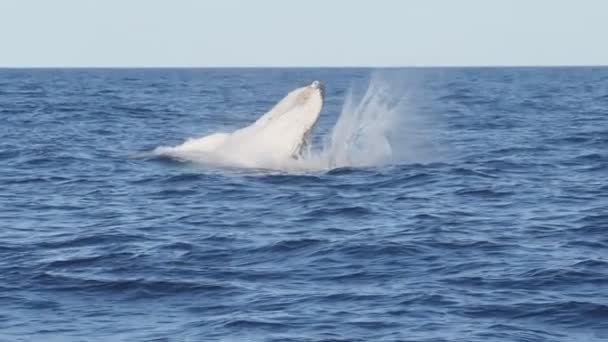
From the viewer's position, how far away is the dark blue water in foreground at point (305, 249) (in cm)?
1483

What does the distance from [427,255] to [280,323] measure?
444cm

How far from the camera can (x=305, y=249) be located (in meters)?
19.0

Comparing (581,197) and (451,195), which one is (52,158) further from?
(581,197)

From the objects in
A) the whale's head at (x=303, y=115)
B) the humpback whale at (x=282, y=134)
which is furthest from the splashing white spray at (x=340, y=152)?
the whale's head at (x=303, y=115)

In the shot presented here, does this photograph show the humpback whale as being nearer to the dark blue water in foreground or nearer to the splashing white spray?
the splashing white spray

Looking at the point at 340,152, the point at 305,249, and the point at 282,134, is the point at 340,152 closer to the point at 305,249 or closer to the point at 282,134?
the point at 282,134

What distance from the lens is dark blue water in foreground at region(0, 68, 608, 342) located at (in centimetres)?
1483

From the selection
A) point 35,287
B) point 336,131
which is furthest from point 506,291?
point 336,131

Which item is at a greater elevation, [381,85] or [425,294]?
[381,85]

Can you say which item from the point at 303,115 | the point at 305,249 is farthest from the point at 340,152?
the point at 305,249

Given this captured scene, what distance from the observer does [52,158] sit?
105ft

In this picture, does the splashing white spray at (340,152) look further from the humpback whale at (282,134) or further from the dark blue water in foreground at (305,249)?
the dark blue water in foreground at (305,249)

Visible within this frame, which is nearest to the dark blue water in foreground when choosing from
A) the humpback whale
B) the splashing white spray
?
the splashing white spray

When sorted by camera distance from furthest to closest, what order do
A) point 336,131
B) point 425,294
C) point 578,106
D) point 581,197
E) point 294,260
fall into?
point 578,106 → point 336,131 → point 581,197 → point 294,260 → point 425,294
